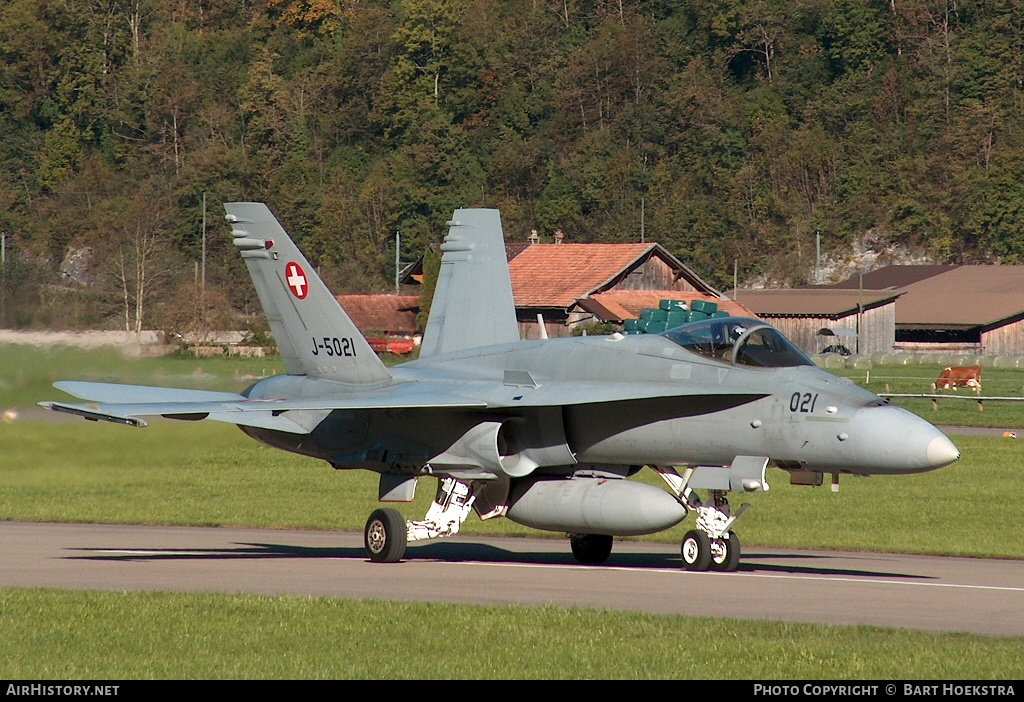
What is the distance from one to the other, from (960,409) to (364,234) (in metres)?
67.3

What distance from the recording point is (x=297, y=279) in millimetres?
16812

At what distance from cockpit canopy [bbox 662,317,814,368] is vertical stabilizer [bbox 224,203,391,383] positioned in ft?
11.9

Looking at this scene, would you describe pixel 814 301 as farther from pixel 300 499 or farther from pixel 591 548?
pixel 591 548

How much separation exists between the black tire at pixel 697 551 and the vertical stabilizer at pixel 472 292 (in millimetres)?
4683

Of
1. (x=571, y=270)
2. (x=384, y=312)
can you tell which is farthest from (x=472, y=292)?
(x=384, y=312)

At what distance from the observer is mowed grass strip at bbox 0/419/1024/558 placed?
18656 mm

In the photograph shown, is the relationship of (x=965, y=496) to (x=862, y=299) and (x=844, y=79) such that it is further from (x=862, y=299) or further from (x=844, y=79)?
(x=844, y=79)

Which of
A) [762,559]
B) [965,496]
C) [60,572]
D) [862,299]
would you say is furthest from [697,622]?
[862,299]

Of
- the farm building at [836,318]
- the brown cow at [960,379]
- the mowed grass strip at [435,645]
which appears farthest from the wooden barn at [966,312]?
the mowed grass strip at [435,645]

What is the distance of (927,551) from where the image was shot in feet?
55.7

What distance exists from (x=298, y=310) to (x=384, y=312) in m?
64.9

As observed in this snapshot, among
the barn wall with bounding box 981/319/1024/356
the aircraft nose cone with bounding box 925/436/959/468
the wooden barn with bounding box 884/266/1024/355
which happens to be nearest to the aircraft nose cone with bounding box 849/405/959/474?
the aircraft nose cone with bounding box 925/436/959/468

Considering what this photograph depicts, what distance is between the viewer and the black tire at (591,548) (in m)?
15.8

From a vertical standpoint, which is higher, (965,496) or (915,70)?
(915,70)
